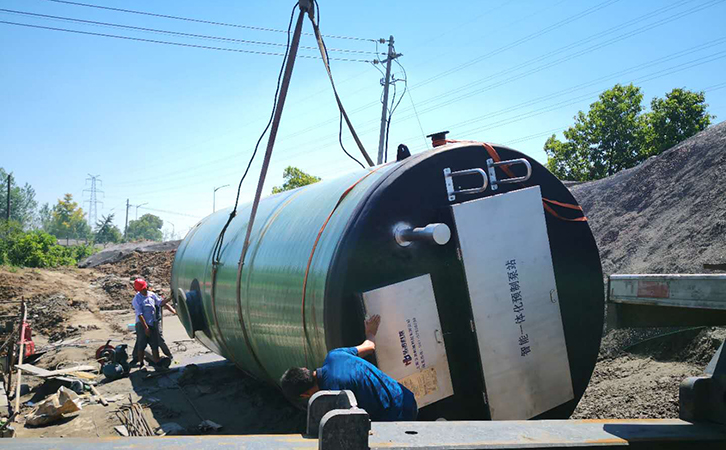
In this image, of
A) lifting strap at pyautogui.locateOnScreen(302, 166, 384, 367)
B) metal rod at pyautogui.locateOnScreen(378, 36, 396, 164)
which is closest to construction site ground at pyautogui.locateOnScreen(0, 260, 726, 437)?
lifting strap at pyautogui.locateOnScreen(302, 166, 384, 367)

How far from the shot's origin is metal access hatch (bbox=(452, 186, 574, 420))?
4559mm

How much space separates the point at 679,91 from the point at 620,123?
11.5ft

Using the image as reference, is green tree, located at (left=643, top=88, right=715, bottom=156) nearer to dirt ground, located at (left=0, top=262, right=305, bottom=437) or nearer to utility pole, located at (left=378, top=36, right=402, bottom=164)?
utility pole, located at (left=378, top=36, right=402, bottom=164)

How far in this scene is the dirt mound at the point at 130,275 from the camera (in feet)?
78.0

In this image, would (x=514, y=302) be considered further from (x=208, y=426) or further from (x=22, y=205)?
(x=22, y=205)

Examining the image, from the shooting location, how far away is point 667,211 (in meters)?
12.4

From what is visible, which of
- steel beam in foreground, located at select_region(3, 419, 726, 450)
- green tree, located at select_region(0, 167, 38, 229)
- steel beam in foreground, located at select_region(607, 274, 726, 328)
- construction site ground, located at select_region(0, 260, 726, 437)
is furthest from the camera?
green tree, located at select_region(0, 167, 38, 229)

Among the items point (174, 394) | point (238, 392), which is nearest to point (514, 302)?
point (238, 392)

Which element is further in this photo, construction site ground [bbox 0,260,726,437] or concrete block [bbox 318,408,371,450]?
construction site ground [bbox 0,260,726,437]

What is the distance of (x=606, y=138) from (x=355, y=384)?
34161 millimetres

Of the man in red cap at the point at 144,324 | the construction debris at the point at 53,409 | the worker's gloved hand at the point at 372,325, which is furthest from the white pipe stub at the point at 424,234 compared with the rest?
the man in red cap at the point at 144,324

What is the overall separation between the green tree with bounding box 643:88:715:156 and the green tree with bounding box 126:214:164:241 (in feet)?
422

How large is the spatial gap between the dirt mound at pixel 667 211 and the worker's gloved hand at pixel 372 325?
23.5 ft

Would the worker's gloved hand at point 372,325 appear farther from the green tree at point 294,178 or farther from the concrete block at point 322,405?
the green tree at point 294,178
